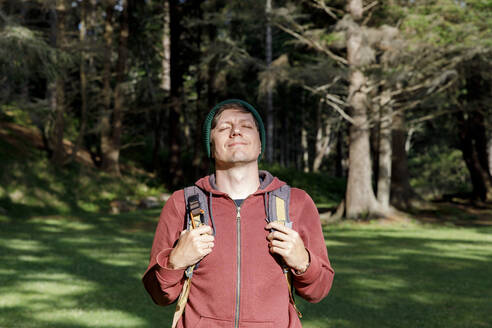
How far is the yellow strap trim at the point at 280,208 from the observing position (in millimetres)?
2711

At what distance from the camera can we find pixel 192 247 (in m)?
2.61

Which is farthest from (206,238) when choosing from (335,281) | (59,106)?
(59,106)

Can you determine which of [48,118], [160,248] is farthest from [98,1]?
[160,248]

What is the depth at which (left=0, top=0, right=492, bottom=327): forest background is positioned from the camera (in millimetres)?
18516

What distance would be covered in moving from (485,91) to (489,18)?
8.76m

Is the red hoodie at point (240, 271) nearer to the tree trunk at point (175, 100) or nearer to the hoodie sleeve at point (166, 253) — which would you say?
the hoodie sleeve at point (166, 253)

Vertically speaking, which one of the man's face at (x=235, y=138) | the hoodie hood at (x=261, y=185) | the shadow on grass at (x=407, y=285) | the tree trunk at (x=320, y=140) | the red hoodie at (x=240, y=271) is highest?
the tree trunk at (x=320, y=140)

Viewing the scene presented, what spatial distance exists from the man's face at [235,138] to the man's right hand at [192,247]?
0.40m

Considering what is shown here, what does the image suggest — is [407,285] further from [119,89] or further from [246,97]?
[246,97]

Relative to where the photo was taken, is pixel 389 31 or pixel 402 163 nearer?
pixel 389 31

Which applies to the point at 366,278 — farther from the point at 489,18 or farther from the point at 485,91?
the point at 485,91

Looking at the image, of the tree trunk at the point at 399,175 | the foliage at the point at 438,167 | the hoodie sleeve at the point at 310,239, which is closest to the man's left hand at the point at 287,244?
the hoodie sleeve at the point at 310,239

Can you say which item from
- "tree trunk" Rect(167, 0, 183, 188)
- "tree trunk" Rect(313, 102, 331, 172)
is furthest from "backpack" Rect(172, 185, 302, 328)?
"tree trunk" Rect(313, 102, 331, 172)

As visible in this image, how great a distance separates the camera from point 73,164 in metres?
27.3
